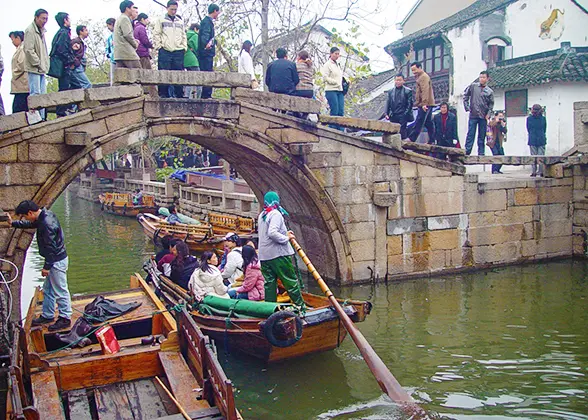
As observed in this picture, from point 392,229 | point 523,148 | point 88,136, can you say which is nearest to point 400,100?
point 392,229

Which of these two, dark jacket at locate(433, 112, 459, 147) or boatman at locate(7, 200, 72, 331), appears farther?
dark jacket at locate(433, 112, 459, 147)

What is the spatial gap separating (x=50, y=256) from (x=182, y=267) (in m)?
2.25

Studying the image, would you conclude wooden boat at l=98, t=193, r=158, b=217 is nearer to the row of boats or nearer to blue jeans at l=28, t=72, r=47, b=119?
blue jeans at l=28, t=72, r=47, b=119

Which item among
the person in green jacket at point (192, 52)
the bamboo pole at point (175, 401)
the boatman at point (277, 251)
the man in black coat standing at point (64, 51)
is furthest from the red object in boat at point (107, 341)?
the person in green jacket at point (192, 52)

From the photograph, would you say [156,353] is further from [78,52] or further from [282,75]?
[282,75]

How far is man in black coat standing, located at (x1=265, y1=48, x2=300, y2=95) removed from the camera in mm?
11086

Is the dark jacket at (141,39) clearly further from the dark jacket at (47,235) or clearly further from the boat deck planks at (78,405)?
the boat deck planks at (78,405)

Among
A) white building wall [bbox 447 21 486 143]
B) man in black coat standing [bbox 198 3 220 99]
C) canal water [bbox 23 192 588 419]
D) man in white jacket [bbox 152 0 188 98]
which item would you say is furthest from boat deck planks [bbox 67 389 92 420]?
white building wall [bbox 447 21 486 143]

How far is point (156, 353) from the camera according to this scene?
6.44m

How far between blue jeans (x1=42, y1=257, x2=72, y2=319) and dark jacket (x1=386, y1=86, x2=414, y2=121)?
6.97 meters

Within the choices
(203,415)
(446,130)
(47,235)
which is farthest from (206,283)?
(446,130)

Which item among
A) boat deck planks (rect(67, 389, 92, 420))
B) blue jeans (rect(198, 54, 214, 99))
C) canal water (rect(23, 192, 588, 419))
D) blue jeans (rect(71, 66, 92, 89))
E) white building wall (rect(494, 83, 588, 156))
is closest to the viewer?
boat deck planks (rect(67, 389, 92, 420))

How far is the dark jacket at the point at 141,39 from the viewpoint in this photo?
1037cm

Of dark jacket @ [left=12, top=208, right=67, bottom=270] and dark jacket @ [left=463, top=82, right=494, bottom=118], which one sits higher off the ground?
dark jacket @ [left=463, top=82, right=494, bottom=118]
